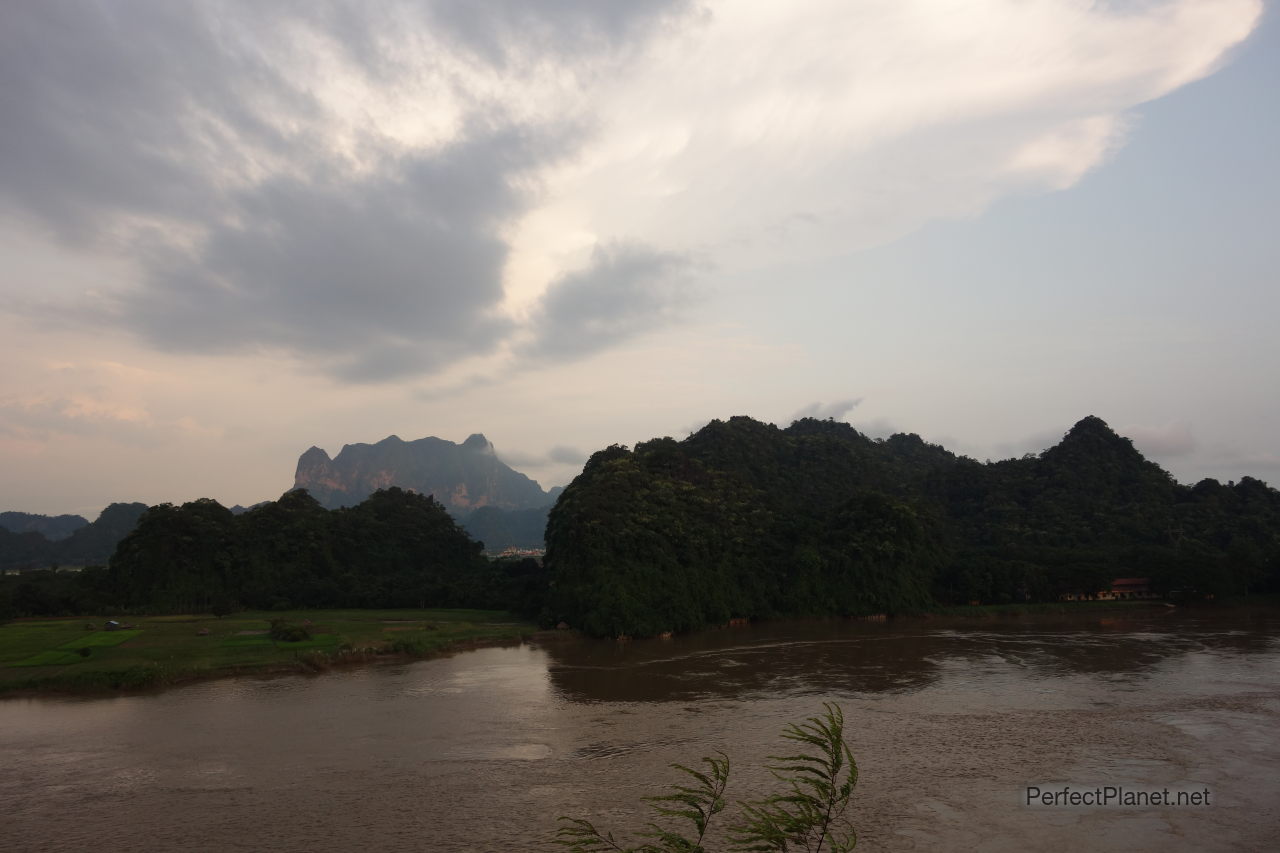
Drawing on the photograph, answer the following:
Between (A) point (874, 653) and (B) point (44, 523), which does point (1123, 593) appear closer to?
(A) point (874, 653)

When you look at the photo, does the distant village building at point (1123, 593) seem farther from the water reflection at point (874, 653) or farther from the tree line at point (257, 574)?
the tree line at point (257, 574)

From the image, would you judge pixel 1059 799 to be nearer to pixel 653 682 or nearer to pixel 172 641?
pixel 653 682

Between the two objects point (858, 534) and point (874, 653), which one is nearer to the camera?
point (874, 653)

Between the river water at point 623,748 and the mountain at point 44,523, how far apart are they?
6171 inches

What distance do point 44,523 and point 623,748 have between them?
7380 inches

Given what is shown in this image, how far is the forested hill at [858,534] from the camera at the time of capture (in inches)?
1702

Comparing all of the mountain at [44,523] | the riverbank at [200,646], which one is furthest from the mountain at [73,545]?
the riverbank at [200,646]

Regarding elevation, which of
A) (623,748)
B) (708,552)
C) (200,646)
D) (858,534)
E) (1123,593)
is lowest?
(623,748)

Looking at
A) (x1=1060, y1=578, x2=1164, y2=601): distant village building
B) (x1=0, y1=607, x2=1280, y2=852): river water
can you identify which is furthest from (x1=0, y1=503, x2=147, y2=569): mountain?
(x1=1060, y1=578, x2=1164, y2=601): distant village building

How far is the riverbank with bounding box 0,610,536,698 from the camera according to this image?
28.0 metres

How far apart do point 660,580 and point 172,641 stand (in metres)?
24.1

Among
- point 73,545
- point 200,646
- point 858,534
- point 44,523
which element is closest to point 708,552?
point 858,534

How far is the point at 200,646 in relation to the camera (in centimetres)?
3300

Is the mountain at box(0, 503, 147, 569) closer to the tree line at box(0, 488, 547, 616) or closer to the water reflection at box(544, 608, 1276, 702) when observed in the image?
the tree line at box(0, 488, 547, 616)
